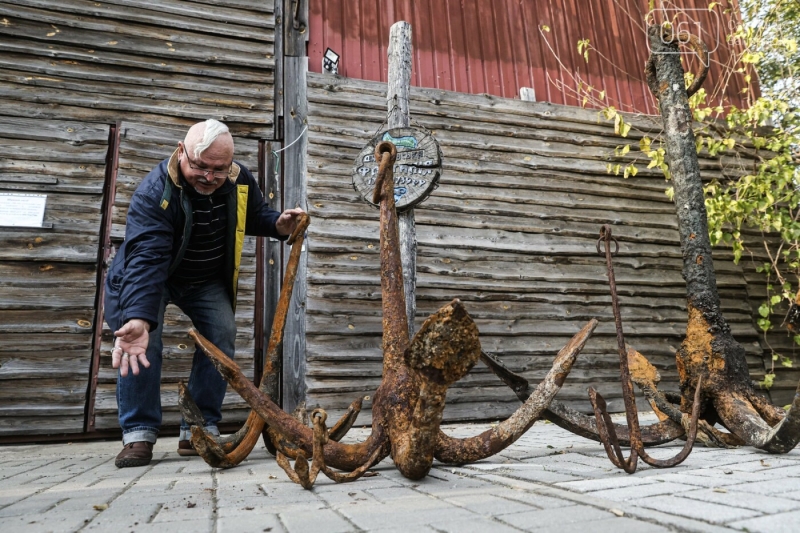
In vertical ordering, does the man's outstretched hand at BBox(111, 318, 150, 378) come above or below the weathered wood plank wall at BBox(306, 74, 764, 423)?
below

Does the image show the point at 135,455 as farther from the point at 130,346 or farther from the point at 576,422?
the point at 576,422

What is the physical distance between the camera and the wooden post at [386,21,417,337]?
129 inches

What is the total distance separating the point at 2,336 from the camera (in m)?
3.78

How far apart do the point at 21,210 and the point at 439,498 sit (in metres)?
3.99

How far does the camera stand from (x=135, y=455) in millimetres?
2469

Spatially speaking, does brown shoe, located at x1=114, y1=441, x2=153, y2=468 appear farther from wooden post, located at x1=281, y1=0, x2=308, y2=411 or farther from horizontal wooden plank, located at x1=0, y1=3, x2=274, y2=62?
horizontal wooden plank, located at x1=0, y1=3, x2=274, y2=62

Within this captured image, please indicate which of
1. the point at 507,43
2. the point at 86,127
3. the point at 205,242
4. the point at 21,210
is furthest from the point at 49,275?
the point at 507,43

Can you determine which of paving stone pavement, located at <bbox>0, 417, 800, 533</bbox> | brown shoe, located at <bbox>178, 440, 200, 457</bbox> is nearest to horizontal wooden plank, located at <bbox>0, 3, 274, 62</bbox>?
brown shoe, located at <bbox>178, 440, 200, 457</bbox>

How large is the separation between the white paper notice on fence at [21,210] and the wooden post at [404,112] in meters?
2.79

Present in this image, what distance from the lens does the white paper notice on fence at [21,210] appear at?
394cm

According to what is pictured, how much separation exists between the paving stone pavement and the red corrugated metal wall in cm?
396

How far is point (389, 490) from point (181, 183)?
5.96ft

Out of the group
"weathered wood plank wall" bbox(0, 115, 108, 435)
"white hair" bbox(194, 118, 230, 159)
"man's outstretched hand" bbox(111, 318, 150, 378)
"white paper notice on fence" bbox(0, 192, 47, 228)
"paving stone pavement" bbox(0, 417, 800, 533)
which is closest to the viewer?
"paving stone pavement" bbox(0, 417, 800, 533)

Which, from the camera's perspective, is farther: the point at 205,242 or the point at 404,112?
the point at 404,112
